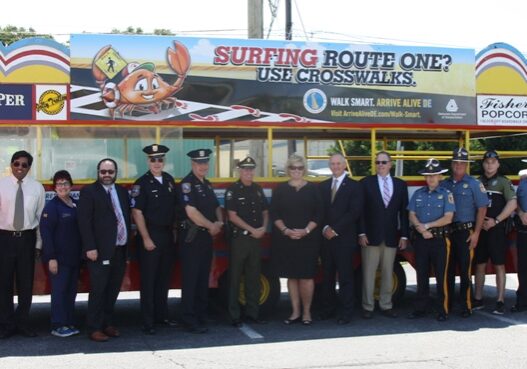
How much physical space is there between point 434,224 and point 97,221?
12.0 ft

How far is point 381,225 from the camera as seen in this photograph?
→ 8.54 meters

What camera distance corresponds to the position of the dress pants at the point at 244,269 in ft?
26.8

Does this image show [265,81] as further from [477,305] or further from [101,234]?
[477,305]

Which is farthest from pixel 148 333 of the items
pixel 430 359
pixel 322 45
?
pixel 322 45

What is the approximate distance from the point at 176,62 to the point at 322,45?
173cm

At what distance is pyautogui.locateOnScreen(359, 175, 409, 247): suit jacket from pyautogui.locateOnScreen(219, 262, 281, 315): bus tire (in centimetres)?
115

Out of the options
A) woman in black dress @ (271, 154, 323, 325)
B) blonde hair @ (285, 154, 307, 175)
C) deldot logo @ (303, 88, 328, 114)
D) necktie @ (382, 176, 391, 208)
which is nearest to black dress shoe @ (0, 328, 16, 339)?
woman in black dress @ (271, 154, 323, 325)

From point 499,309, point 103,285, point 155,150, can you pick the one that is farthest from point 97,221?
point 499,309

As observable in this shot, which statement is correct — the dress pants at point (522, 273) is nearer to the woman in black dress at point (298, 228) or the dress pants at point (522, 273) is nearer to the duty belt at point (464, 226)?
the duty belt at point (464, 226)

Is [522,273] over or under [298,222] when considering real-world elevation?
under

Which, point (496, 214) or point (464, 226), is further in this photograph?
point (496, 214)

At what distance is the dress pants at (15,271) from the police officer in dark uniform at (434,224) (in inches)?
163

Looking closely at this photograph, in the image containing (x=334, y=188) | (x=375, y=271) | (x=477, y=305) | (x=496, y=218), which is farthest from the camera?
(x=477, y=305)

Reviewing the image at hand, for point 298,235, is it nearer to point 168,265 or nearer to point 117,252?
point 168,265
